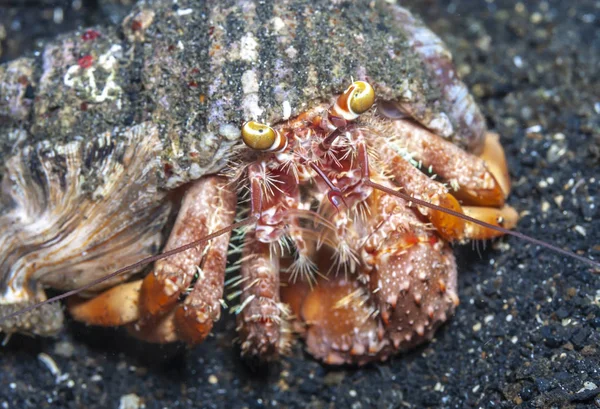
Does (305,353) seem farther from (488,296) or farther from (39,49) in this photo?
(39,49)

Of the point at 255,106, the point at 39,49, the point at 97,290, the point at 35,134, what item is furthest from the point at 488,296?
the point at 39,49

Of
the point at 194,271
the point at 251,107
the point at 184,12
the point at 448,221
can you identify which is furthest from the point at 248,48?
the point at 448,221

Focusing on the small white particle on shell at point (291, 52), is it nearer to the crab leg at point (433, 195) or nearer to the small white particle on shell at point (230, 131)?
the small white particle on shell at point (230, 131)

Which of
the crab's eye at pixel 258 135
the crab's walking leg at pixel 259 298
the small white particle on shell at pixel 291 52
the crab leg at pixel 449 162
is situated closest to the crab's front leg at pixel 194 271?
the crab's walking leg at pixel 259 298

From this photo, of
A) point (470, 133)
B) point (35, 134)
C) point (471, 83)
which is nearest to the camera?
point (35, 134)

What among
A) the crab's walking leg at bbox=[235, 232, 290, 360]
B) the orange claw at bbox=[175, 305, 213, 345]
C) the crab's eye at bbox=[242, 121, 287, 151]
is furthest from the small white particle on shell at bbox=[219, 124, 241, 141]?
the orange claw at bbox=[175, 305, 213, 345]

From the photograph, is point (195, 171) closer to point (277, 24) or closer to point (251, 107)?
point (251, 107)
